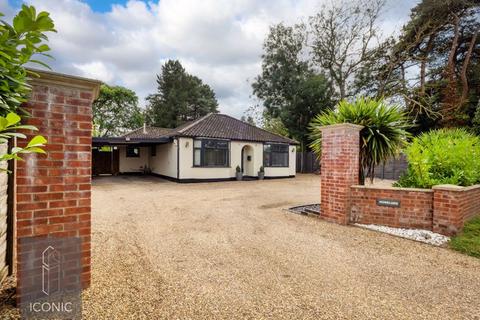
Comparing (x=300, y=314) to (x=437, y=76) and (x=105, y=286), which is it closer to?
(x=105, y=286)

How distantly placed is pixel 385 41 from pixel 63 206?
22.6 m

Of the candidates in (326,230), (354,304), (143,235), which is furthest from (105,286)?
(326,230)

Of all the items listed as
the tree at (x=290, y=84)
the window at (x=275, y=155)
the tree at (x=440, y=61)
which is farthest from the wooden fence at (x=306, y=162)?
the tree at (x=440, y=61)

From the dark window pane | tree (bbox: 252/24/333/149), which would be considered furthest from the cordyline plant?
tree (bbox: 252/24/333/149)

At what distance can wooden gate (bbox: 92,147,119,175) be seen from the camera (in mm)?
17022

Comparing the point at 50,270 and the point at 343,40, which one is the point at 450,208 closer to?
the point at 50,270

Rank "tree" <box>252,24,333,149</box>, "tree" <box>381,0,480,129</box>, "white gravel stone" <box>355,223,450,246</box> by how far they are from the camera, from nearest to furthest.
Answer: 1. "white gravel stone" <box>355,223,450,246</box>
2. "tree" <box>381,0,480,129</box>
3. "tree" <box>252,24,333,149</box>

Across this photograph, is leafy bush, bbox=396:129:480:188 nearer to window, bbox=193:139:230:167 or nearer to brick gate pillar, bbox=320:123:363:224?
brick gate pillar, bbox=320:123:363:224

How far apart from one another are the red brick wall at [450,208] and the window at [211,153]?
427 inches

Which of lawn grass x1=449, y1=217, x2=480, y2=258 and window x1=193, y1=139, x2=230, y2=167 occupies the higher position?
window x1=193, y1=139, x2=230, y2=167

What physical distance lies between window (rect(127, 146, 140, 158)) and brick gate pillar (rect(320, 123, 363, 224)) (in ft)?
50.7

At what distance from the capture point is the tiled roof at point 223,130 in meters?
14.0

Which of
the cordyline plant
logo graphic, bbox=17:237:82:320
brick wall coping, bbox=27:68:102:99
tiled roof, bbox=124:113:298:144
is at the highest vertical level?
tiled roof, bbox=124:113:298:144

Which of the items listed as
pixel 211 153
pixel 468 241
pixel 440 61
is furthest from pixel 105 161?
pixel 440 61
